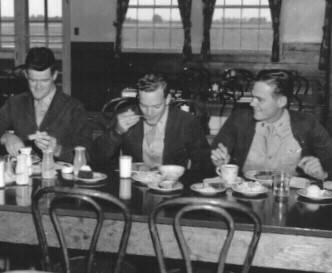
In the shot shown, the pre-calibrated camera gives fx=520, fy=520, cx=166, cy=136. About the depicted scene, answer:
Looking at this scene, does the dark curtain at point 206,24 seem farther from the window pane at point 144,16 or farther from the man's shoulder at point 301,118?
the man's shoulder at point 301,118

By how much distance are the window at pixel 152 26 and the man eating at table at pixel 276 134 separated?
728cm

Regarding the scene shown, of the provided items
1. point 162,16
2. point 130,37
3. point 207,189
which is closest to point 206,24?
point 162,16

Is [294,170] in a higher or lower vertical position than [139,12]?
lower

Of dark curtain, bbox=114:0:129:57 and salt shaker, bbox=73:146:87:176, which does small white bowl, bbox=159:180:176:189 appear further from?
dark curtain, bbox=114:0:129:57

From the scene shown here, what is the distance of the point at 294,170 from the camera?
9.00 ft

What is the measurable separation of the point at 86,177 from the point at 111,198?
664 millimetres

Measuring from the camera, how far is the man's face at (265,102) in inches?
107

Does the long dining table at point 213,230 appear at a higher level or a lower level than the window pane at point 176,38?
lower

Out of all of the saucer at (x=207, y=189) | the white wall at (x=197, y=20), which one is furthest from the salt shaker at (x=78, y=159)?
the white wall at (x=197, y=20)

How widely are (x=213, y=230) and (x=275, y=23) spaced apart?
25.6ft

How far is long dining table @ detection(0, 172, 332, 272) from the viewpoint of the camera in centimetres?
181

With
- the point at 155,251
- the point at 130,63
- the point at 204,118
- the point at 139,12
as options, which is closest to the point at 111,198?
the point at 155,251

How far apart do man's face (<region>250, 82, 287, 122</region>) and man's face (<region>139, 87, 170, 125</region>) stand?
49 centimetres

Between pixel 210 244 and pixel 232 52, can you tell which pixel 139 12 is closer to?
pixel 232 52
